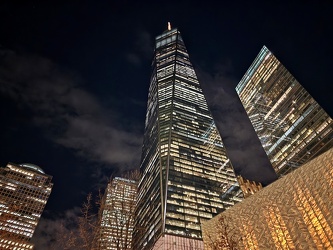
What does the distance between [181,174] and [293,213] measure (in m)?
54.2

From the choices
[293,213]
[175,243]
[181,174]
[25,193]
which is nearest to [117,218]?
[293,213]

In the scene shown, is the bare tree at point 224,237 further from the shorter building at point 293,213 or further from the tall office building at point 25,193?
the tall office building at point 25,193

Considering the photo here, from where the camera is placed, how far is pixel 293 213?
100 ft

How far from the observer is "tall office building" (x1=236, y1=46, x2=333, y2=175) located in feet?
239

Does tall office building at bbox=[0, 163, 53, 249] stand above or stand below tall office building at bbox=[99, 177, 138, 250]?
above

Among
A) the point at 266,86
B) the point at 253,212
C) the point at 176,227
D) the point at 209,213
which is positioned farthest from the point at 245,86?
the point at 253,212

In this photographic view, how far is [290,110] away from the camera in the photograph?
8469cm

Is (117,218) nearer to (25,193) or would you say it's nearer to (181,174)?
(181,174)

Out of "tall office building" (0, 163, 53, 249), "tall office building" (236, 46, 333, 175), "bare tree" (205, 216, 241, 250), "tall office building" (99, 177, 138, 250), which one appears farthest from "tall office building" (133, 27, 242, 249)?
"tall office building" (0, 163, 53, 249)

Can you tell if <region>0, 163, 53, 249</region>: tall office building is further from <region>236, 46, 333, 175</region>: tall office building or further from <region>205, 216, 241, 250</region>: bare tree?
<region>236, 46, 333, 175</region>: tall office building

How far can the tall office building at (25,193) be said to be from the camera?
117500 mm

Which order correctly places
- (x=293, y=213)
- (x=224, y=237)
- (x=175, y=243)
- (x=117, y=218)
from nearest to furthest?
(x=117, y=218) < (x=293, y=213) < (x=224, y=237) < (x=175, y=243)

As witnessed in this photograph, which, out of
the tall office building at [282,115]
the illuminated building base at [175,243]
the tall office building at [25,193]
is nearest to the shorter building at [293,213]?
the illuminated building base at [175,243]

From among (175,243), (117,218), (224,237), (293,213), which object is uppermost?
(175,243)
